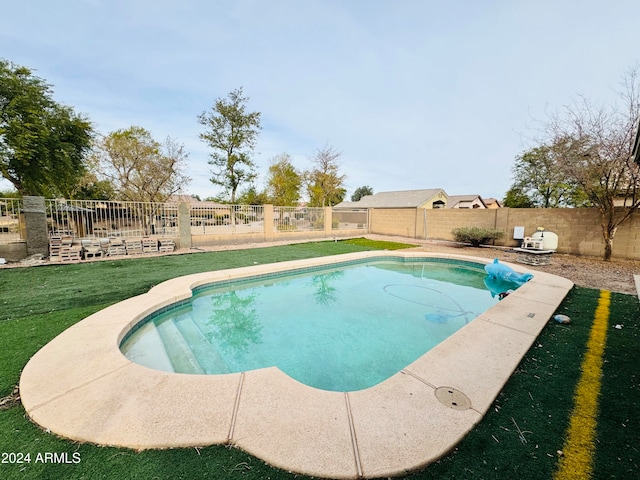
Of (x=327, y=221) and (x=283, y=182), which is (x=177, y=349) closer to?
(x=327, y=221)

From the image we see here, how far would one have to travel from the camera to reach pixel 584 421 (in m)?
2.00

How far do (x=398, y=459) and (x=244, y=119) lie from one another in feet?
65.2

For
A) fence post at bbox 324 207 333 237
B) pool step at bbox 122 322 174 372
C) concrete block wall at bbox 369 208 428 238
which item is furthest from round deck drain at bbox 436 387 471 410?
concrete block wall at bbox 369 208 428 238

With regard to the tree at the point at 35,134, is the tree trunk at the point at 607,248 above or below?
below

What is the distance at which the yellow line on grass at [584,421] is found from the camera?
5.30ft

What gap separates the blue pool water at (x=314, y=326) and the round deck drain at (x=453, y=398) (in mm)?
1087

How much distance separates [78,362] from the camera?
2771 millimetres

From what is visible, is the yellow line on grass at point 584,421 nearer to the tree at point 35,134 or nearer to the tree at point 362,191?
the tree at point 35,134

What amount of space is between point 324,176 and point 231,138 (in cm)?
1081

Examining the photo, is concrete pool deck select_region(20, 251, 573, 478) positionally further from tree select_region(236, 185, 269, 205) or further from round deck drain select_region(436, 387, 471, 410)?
tree select_region(236, 185, 269, 205)

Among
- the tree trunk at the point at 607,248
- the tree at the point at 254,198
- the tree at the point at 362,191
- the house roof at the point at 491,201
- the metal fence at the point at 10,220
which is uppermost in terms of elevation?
the tree at the point at 362,191

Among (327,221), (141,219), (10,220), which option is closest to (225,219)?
(141,219)

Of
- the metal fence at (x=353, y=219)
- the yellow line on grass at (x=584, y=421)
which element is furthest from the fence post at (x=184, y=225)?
the yellow line on grass at (x=584, y=421)

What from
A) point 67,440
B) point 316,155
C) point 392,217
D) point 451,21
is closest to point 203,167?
point 316,155
